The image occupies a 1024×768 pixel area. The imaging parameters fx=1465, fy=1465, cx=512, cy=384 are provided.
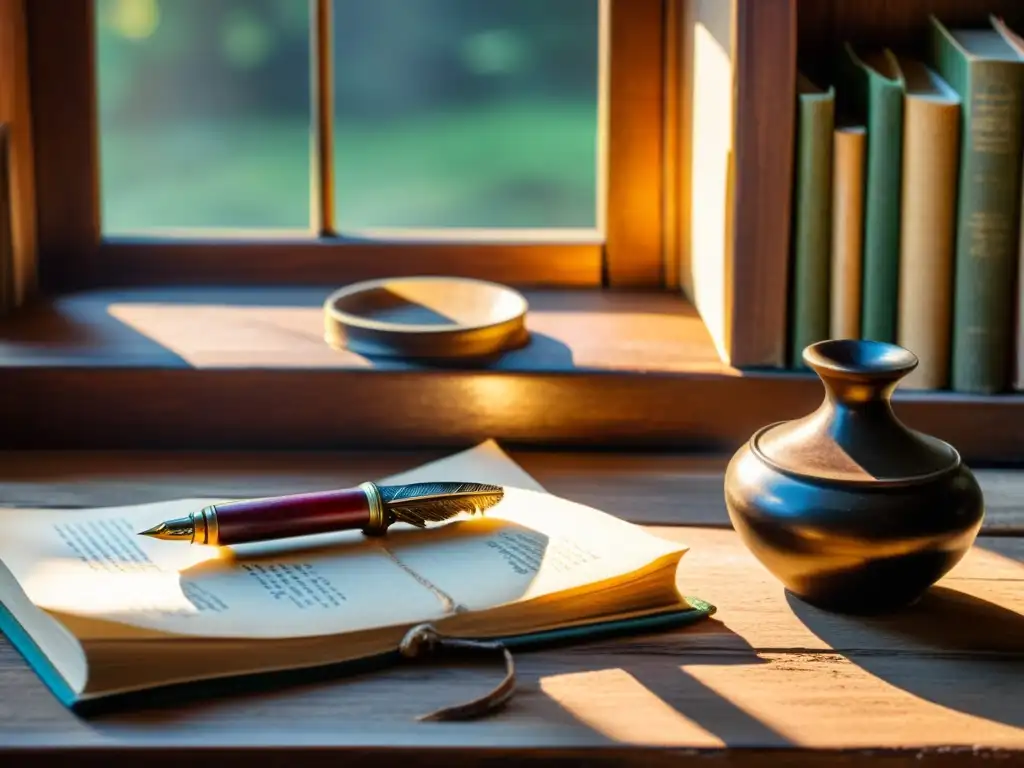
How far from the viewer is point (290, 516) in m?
1.09

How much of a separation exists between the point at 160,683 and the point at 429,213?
1078mm

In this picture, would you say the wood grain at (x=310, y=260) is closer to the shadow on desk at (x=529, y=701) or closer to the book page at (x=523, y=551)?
the book page at (x=523, y=551)

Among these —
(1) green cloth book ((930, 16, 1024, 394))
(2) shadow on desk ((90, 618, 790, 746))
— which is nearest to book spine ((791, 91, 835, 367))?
(1) green cloth book ((930, 16, 1024, 394))

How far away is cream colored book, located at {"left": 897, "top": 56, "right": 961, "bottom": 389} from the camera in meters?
1.37

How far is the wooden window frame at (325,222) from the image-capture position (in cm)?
166

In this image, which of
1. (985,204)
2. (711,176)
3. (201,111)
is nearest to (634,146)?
(711,176)

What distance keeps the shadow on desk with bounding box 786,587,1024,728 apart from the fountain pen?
27cm

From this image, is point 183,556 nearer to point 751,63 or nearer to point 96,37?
point 751,63

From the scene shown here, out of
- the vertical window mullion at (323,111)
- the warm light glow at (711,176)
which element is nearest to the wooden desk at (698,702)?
the warm light glow at (711,176)

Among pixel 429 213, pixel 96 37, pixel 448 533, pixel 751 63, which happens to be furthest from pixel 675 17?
pixel 448 533

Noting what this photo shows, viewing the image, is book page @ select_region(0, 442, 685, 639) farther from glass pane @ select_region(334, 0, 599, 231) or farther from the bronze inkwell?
glass pane @ select_region(334, 0, 599, 231)

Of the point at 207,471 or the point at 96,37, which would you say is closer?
the point at 207,471

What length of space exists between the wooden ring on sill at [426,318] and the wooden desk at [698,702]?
37 centimetres

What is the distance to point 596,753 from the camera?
87 cm
